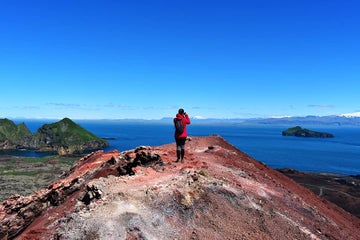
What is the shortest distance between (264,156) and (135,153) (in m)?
143

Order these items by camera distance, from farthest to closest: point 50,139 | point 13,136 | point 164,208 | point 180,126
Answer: point 50,139 → point 13,136 → point 180,126 → point 164,208

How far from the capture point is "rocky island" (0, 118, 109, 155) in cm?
17188

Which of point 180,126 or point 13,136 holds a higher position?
point 180,126

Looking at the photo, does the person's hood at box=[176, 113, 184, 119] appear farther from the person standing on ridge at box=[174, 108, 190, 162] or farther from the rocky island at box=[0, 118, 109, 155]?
the rocky island at box=[0, 118, 109, 155]

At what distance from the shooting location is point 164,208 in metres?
13.2

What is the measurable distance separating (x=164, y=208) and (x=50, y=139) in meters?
183

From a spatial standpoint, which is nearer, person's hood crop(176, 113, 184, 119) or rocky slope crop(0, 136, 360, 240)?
rocky slope crop(0, 136, 360, 240)

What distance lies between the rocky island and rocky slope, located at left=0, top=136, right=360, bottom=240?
509 feet

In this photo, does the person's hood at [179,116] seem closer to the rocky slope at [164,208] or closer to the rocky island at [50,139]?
the rocky slope at [164,208]

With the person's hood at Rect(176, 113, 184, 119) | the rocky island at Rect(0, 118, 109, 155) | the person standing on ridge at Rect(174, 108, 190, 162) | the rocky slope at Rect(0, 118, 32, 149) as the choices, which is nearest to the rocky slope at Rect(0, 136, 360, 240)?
the person standing on ridge at Rect(174, 108, 190, 162)

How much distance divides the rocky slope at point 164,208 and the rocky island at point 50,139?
509ft

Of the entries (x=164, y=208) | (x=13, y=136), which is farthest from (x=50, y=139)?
(x=164, y=208)

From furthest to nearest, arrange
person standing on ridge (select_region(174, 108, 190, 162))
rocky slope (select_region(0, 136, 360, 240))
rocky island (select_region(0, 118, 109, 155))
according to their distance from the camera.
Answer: rocky island (select_region(0, 118, 109, 155))
person standing on ridge (select_region(174, 108, 190, 162))
rocky slope (select_region(0, 136, 360, 240))

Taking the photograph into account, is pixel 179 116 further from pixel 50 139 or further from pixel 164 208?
pixel 50 139
